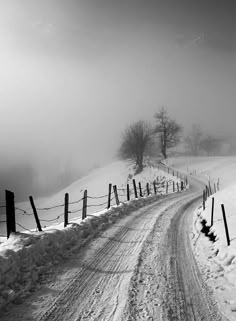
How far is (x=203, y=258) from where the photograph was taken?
757 cm

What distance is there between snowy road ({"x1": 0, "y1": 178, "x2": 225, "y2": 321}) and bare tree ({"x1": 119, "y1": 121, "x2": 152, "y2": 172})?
5028cm

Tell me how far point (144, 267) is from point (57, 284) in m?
2.41

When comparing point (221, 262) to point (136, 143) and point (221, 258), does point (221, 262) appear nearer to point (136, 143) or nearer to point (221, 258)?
point (221, 258)

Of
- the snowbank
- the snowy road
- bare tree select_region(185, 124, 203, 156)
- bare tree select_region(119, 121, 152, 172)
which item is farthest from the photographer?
bare tree select_region(185, 124, 203, 156)

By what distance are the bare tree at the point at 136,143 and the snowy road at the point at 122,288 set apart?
165 feet

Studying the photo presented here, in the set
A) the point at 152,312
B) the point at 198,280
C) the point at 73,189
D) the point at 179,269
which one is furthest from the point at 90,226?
the point at 73,189

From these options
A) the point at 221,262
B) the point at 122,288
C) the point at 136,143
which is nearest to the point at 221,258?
the point at 221,262

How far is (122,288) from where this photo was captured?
5.21 meters

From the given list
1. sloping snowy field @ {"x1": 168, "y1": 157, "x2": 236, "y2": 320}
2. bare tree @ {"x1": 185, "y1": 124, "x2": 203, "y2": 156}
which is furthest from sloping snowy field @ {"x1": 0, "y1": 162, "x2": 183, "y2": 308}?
bare tree @ {"x1": 185, "y1": 124, "x2": 203, "y2": 156}

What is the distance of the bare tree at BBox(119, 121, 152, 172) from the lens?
197 ft

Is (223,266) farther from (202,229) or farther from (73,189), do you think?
(73,189)

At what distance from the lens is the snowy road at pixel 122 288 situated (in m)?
4.29

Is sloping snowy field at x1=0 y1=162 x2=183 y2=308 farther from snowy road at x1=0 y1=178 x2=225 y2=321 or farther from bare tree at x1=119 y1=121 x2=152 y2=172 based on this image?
bare tree at x1=119 y1=121 x2=152 y2=172

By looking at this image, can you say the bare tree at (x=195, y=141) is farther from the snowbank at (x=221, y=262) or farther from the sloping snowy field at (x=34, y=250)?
the snowbank at (x=221, y=262)
